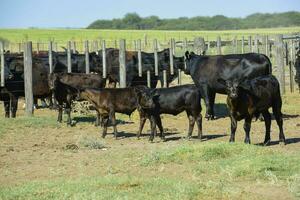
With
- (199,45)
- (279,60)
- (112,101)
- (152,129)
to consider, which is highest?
(199,45)

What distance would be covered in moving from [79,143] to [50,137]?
70.4 inches

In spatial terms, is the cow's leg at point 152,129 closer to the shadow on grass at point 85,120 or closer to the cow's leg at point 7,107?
the shadow on grass at point 85,120

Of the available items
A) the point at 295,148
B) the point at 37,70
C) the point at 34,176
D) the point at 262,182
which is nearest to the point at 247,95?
the point at 295,148

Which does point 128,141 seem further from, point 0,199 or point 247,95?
point 0,199

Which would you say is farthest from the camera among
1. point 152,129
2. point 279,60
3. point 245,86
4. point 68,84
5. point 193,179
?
point 279,60

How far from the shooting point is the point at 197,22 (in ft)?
412

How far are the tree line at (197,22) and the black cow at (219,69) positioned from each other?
97443 millimetres

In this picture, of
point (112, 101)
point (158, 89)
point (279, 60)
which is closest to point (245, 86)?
point (158, 89)

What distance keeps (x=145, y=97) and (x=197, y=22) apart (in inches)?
4450

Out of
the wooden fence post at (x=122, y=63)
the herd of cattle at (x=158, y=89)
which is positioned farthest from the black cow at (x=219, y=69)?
the wooden fence post at (x=122, y=63)

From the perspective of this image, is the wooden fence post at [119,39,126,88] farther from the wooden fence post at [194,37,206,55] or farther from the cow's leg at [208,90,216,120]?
the wooden fence post at [194,37,206,55]

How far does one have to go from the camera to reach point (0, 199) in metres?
8.53

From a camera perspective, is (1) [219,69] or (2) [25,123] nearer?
(2) [25,123]

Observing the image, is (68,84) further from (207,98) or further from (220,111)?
(220,111)
